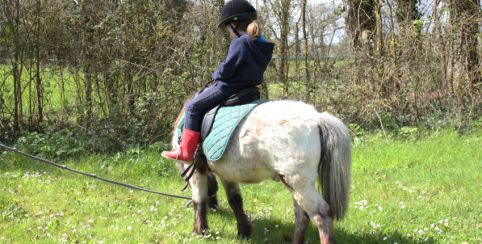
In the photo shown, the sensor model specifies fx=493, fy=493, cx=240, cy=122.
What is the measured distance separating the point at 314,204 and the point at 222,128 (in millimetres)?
1075

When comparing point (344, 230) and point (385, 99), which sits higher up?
point (385, 99)

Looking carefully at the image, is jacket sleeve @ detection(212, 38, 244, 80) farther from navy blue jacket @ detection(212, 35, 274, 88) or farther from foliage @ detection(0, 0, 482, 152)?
foliage @ detection(0, 0, 482, 152)

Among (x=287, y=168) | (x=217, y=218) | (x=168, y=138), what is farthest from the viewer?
(x=168, y=138)

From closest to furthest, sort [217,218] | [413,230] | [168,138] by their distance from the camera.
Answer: [413,230]
[217,218]
[168,138]

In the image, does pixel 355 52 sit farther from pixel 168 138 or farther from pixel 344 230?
pixel 344 230

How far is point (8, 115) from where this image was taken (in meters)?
9.77

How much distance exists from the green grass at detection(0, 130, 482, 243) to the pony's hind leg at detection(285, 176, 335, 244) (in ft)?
2.97

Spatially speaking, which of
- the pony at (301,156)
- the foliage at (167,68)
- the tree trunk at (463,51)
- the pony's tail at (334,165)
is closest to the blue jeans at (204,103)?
the pony at (301,156)

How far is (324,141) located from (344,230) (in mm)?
1525

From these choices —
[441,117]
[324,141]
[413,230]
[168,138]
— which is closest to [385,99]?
[441,117]

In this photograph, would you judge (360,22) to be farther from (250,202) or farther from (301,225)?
(301,225)

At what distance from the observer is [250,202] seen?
6426 mm

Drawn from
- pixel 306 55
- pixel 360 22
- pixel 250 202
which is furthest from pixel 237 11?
pixel 360 22

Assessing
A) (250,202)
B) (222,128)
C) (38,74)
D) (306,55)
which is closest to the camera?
(222,128)
